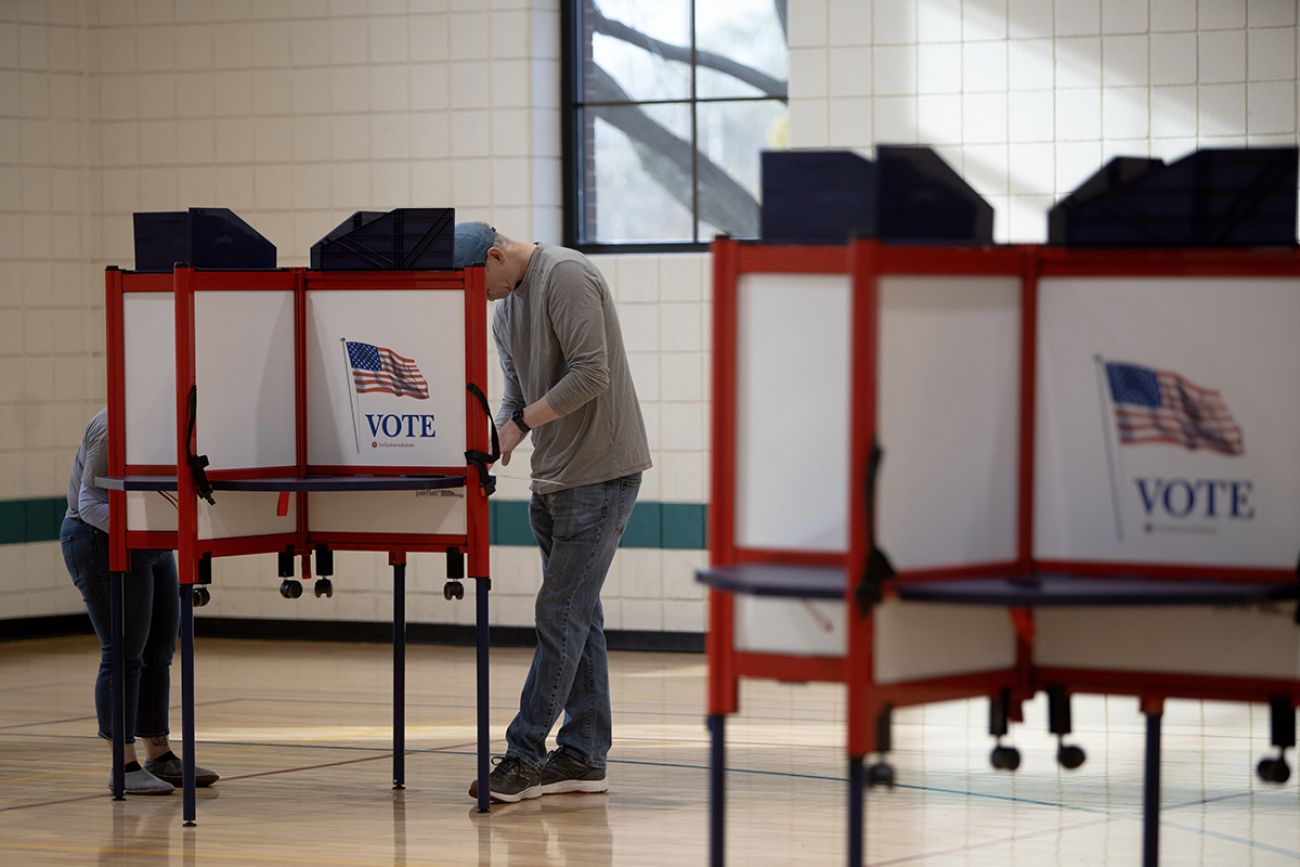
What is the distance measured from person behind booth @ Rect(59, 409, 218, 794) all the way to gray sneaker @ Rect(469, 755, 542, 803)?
2.88ft

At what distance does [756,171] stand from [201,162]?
8.09 ft

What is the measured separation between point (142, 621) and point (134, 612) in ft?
0.13

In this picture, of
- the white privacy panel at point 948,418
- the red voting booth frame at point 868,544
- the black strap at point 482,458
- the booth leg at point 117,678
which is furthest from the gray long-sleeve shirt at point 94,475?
the white privacy panel at point 948,418

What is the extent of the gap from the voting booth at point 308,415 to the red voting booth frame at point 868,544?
1746 mm

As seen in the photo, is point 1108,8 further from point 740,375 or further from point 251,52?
point 740,375

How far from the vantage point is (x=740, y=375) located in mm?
2891

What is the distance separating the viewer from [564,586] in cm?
479

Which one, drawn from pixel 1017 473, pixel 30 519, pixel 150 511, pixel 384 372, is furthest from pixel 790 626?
pixel 30 519

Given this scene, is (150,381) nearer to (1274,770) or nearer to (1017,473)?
(1017,473)

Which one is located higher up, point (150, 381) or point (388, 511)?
point (150, 381)

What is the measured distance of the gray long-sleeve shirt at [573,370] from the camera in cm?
470

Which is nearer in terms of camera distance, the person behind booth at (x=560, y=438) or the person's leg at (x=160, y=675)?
the person behind booth at (x=560, y=438)

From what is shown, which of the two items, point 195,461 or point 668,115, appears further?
point 668,115

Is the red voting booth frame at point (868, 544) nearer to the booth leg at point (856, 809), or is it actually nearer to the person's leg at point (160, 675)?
the booth leg at point (856, 809)
